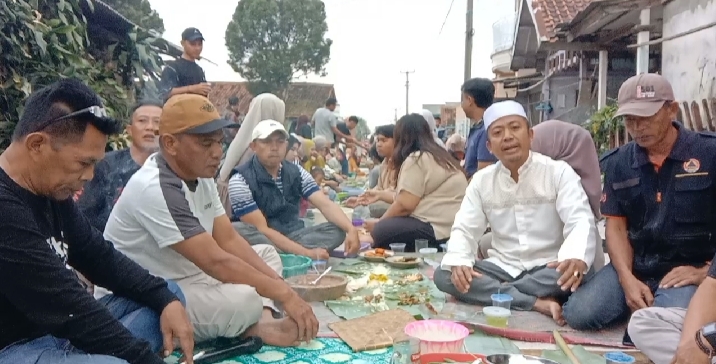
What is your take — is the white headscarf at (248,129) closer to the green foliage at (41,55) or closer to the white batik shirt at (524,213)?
the green foliage at (41,55)

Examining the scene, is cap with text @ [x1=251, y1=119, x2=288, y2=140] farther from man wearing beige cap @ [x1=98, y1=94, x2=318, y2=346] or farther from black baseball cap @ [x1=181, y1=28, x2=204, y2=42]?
black baseball cap @ [x1=181, y1=28, x2=204, y2=42]

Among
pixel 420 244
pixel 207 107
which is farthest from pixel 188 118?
pixel 420 244

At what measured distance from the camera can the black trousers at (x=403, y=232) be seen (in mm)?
5676

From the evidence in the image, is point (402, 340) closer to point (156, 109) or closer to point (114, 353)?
point (114, 353)

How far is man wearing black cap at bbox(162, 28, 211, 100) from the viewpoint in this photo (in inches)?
263

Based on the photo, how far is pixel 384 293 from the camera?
4336 mm

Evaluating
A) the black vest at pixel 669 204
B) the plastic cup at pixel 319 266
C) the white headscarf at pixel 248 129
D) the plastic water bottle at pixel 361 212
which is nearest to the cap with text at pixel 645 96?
the black vest at pixel 669 204

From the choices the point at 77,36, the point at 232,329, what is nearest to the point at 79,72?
the point at 77,36

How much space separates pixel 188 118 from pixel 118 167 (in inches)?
54.4

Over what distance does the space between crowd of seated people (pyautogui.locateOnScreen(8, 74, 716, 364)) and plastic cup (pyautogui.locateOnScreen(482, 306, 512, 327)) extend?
0.33 m

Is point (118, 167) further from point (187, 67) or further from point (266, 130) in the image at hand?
point (187, 67)

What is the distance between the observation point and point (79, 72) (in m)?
5.30

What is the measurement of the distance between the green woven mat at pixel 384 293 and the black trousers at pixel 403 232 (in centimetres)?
55

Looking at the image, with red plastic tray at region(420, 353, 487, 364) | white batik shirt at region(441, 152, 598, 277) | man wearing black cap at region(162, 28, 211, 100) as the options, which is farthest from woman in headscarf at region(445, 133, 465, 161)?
red plastic tray at region(420, 353, 487, 364)
